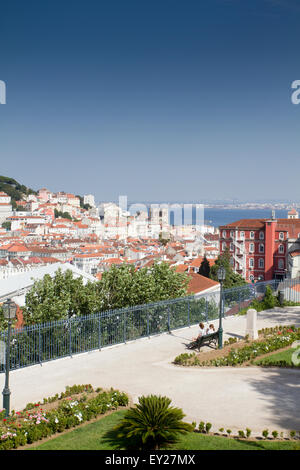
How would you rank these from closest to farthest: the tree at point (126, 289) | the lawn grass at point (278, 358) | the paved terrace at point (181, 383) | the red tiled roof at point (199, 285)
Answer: the paved terrace at point (181, 383) → the lawn grass at point (278, 358) → the tree at point (126, 289) → the red tiled roof at point (199, 285)

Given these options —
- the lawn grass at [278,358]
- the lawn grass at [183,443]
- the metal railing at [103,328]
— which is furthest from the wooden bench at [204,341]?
the lawn grass at [183,443]

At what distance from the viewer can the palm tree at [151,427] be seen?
7926 mm

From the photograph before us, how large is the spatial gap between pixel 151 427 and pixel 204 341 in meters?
7.60

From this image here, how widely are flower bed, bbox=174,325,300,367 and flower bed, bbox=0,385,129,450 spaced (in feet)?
11.2

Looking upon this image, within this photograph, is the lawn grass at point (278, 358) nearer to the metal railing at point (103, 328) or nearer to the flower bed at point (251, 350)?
the flower bed at point (251, 350)

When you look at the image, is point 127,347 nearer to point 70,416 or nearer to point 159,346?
point 159,346

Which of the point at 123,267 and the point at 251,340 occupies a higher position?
the point at 123,267

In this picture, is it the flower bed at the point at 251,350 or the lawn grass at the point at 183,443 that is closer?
the lawn grass at the point at 183,443

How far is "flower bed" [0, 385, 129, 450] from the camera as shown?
876cm

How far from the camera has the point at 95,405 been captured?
10141 mm

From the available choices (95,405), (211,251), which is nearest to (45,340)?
(95,405)

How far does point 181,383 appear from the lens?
39.1 ft

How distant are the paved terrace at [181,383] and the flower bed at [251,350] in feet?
1.16

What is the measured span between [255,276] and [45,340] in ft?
184
